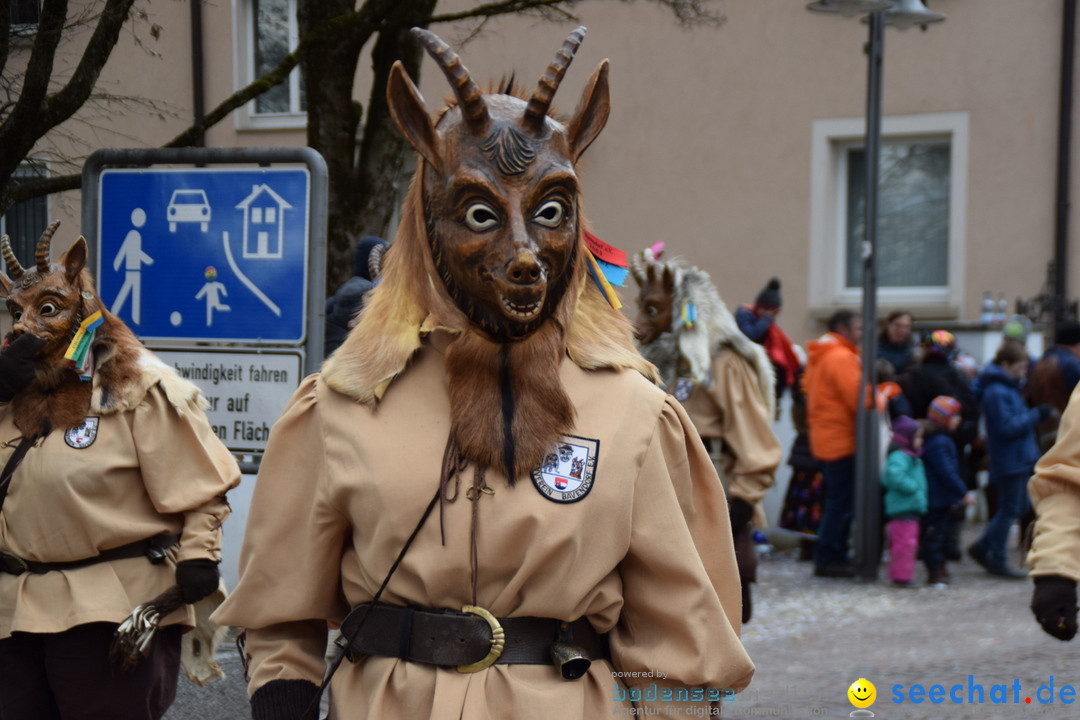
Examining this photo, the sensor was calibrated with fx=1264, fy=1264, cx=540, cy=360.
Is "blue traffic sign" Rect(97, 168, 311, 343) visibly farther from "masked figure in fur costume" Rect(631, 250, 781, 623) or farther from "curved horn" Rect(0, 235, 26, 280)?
"masked figure in fur costume" Rect(631, 250, 781, 623)

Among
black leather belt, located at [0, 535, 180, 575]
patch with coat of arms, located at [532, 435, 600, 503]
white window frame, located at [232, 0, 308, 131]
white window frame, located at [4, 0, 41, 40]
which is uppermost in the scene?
white window frame, located at [232, 0, 308, 131]

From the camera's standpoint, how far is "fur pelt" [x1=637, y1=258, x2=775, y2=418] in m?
6.39

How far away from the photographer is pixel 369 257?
6.12 m

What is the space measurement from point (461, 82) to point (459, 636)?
37.9 inches

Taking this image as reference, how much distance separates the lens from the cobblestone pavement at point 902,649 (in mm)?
5926

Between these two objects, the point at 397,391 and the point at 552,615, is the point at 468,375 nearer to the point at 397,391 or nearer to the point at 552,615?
the point at 397,391

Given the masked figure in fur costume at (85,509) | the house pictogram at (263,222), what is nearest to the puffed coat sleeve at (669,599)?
the masked figure in fur costume at (85,509)

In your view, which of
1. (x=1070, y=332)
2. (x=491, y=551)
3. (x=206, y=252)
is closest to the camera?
(x=491, y=551)

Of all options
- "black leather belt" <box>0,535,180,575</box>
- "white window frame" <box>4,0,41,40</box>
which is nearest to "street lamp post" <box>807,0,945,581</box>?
"white window frame" <box>4,0,41,40</box>

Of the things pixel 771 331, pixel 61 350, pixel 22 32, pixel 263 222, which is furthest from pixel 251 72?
pixel 61 350

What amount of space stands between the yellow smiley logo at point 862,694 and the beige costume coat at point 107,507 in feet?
10.7

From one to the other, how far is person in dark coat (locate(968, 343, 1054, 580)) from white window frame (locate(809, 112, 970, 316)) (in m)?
3.56

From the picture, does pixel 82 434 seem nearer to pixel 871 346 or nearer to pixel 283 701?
pixel 283 701

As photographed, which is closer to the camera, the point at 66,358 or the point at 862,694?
the point at 66,358
